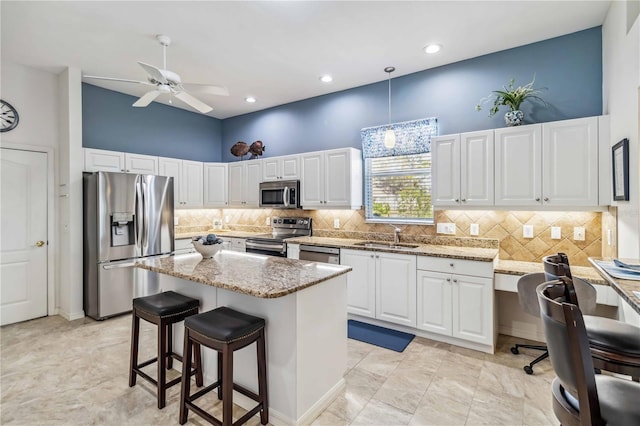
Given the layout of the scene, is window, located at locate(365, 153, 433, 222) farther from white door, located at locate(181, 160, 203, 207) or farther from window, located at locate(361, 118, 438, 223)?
white door, located at locate(181, 160, 203, 207)

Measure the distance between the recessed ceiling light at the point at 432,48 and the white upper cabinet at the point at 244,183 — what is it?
9.84 feet

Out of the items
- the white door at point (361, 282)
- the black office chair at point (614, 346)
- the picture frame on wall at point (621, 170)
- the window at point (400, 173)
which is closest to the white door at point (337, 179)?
the window at point (400, 173)

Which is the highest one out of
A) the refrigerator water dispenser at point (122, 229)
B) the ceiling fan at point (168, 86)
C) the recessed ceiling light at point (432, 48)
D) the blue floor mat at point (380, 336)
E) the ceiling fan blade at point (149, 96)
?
the recessed ceiling light at point (432, 48)

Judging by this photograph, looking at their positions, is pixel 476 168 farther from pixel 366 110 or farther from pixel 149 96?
pixel 149 96

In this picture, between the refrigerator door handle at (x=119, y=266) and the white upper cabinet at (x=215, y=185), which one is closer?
the refrigerator door handle at (x=119, y=266)

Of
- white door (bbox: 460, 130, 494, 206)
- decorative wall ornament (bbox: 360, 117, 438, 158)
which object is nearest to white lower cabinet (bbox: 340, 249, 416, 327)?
white door (bbox: 460, 130, 494, 206)

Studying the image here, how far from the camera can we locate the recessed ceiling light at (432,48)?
3.33 m

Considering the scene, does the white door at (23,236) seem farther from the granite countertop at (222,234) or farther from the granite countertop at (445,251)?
the granite countertop at (445,251)

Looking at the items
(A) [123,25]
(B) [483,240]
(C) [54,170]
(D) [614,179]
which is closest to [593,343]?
(D) [614,179]

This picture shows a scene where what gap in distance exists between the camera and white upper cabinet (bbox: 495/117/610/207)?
9.19 ft

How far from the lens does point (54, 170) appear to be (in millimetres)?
4137

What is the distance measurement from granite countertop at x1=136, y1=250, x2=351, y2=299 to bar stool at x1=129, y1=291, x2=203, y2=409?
0.80ft

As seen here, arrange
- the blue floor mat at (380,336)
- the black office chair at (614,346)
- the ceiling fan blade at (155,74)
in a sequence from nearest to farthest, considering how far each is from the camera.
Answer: the black office chair at (614,346)
the ceiling fan blade at (155,74)
the blue floor mat at (380,336)

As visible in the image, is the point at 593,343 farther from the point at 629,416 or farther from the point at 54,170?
the point at 54,170
